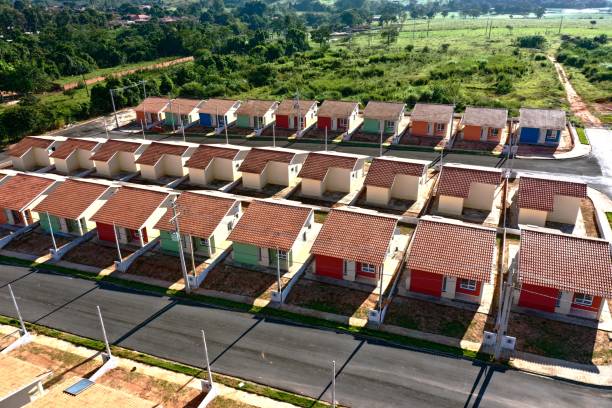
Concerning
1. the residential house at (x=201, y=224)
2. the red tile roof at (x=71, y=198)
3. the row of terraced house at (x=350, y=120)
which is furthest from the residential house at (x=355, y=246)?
the row of terraced house at (x=350, y=120)

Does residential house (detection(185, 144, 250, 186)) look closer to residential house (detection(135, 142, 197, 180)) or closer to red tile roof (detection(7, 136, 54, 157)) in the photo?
residential house (detection(135, 142, 197, 180))

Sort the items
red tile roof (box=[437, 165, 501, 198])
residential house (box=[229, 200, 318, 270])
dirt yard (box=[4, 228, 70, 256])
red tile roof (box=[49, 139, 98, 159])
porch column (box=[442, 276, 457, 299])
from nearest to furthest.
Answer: porch column (box=[442, 276, 457, 299])
residential house (box=[229, 200, 318, 270])
dirt yard (box=[4, 228, 70, 256])
red tile roof (box=[437, 165, 501, 198])
red tile roof (box=[49, 139, 98, 159])

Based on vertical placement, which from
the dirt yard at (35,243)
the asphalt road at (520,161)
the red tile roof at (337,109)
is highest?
the red tile roof at (337,109)

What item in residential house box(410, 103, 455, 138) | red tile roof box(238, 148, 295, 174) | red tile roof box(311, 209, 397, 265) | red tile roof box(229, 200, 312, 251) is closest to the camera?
red tile roof box(311, 209, 397, 265)

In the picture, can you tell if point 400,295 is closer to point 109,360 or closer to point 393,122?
point 109,360

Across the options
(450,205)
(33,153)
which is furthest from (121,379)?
(33,153)

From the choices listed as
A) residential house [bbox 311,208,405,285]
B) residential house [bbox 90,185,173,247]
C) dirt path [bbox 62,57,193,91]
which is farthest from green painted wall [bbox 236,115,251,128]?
dirt path [bbox 62,57,193,91]

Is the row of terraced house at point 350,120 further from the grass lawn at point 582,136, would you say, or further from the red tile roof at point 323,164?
the red tile roof at point 323,164
